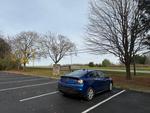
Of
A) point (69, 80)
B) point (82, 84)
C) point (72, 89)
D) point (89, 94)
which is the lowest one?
point (89, 94)

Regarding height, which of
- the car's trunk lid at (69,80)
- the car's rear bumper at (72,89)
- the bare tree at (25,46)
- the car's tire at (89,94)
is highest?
the bare tree at (25,46)

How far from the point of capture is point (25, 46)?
163 ft

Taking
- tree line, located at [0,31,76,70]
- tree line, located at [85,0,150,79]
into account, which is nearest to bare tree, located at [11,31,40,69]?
tree line, located at [0,31,76,70]

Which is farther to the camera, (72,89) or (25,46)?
(25,46)

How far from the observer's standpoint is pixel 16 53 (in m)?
48.0

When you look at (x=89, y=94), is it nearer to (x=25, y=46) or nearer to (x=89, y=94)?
(x=89, y=94)

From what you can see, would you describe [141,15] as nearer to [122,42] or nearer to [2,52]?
[122,42]

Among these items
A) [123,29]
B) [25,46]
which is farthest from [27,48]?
[123,29]

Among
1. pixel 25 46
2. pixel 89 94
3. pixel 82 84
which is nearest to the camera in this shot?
pixel 82 84

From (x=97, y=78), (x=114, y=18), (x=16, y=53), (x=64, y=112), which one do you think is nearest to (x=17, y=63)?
(x=16, y=53)

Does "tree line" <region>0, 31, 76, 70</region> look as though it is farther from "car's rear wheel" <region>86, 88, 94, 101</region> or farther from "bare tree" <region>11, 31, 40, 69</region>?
"car's rear wheel" <region>86, 88, 94, 101</region>

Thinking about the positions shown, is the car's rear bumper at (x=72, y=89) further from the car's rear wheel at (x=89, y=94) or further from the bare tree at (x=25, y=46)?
the bare tree at (x=25, y=46)

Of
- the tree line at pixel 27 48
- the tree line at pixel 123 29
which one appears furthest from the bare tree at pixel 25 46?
the tree line at pixel 123 29

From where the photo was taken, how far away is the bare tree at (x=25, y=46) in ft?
157
